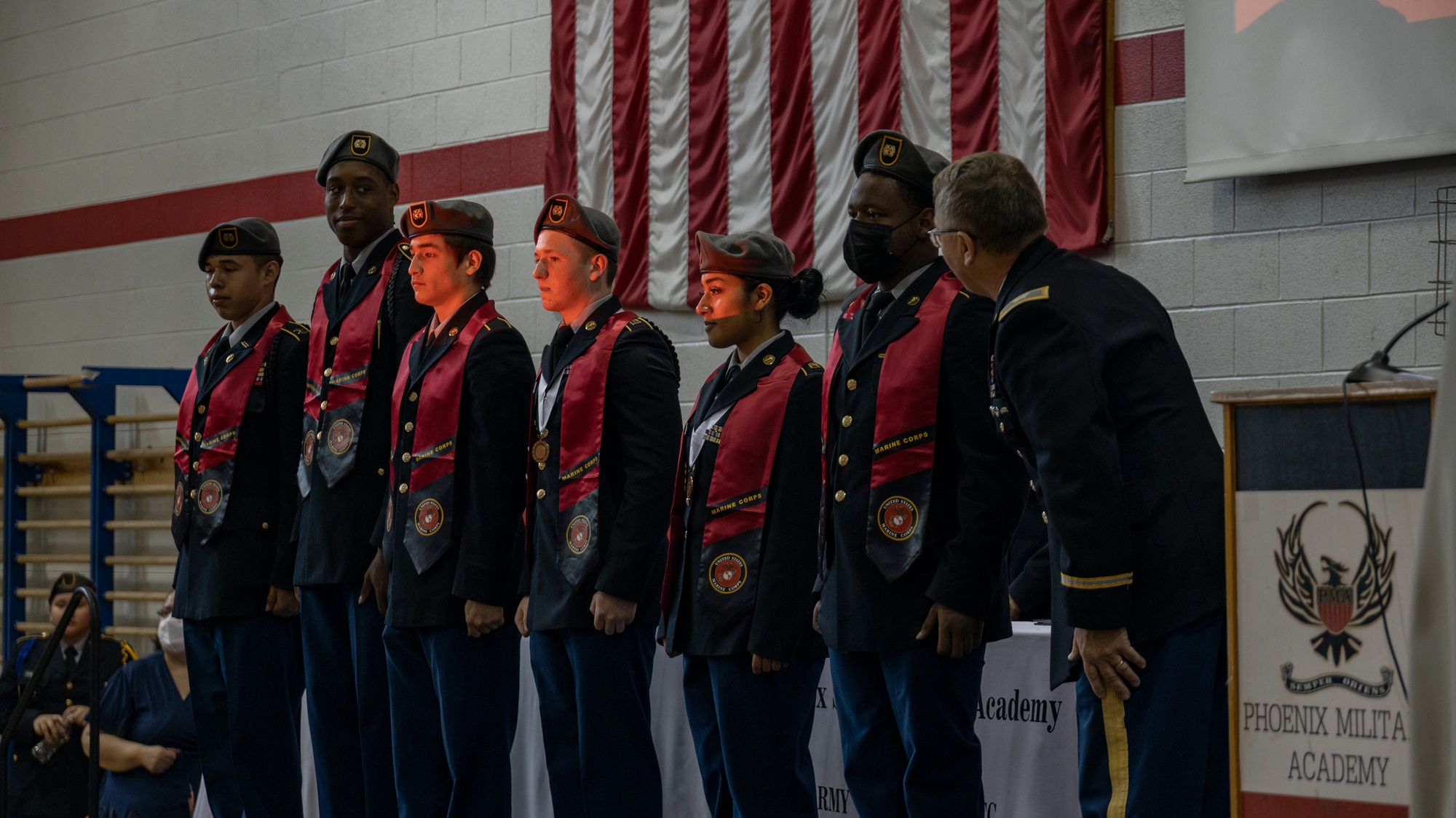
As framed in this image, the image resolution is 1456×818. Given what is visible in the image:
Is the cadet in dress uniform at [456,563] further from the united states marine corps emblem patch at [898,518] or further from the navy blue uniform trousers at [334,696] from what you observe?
the united states marine corps emblem patch at [898,518]

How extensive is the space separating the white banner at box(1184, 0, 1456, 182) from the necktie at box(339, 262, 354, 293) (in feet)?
8.51

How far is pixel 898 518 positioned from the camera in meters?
2.49

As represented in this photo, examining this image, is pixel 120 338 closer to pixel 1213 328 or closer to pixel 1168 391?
pixel 1213 328

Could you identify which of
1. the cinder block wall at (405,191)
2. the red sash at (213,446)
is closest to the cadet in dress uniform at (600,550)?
the red sash at (213,446)

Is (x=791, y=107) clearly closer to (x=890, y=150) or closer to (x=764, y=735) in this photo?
(x=890, y=150)

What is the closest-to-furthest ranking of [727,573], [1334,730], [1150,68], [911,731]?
[1334,730], [911,731], [727,573], [1150,68]

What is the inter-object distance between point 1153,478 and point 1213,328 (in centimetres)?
276

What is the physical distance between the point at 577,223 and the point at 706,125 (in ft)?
8.50

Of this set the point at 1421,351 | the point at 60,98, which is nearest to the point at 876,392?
the point at 1421,351

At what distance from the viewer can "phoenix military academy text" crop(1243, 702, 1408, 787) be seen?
1638 mm

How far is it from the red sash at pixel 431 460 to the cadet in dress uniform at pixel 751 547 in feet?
1.71

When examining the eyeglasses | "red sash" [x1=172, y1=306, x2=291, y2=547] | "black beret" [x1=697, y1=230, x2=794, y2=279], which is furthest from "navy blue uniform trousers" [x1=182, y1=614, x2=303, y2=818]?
the eyeglasses

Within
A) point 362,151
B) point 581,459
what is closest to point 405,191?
point 362,151

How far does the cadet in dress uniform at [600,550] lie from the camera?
2.88 meters
